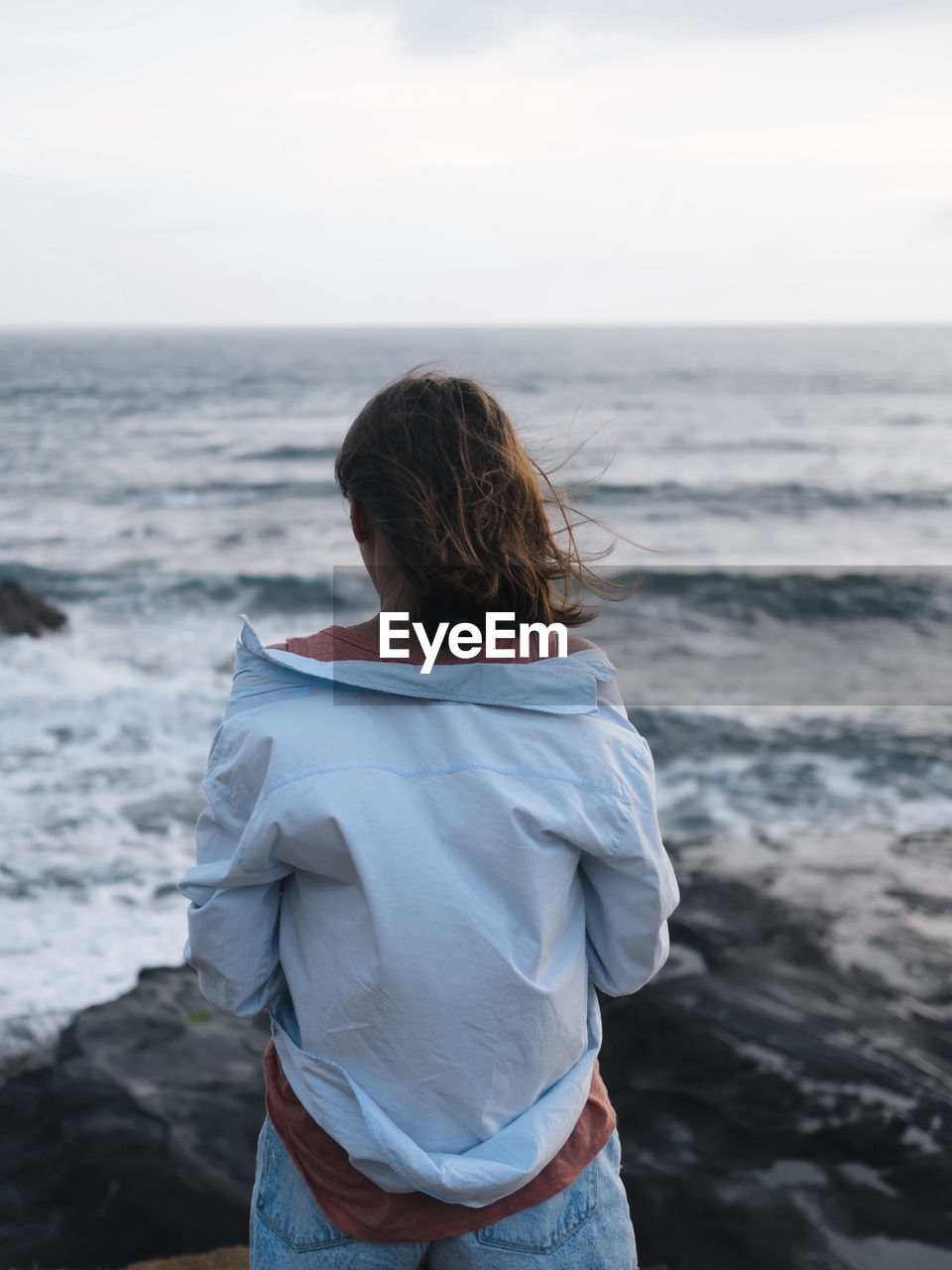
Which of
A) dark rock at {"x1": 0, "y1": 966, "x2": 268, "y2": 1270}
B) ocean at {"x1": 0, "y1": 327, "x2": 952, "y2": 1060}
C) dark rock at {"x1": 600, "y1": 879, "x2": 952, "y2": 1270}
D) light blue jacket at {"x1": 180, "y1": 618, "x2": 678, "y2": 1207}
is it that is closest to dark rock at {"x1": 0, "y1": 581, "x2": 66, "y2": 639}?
ocean at {"x1": 0, "y1": 327, "x2": 952, "y2": 1060}

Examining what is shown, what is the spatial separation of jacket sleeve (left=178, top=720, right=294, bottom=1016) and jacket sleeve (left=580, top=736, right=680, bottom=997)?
40 cm

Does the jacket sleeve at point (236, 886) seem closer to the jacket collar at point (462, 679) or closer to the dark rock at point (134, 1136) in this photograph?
the jacket collar at point (462, 679)

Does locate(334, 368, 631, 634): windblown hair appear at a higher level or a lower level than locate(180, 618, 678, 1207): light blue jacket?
higher

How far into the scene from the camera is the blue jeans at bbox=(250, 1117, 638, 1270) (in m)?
1.18

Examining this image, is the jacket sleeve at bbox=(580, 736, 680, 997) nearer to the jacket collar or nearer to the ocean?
the jacket collar

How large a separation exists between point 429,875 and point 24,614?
1004 cm

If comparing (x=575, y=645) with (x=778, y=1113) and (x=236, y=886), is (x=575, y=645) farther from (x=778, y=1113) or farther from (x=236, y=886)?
(x=778, y=1113)

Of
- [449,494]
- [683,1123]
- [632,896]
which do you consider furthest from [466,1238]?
[683,1123]

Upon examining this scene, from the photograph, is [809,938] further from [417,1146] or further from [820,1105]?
[417,1146]

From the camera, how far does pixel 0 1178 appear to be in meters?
2.81

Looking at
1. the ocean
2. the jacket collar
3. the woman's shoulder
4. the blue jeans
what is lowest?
the ocean

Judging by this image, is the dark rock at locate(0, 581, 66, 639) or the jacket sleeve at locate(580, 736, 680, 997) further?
the dark rock at locate(0, 581, 66, 639)

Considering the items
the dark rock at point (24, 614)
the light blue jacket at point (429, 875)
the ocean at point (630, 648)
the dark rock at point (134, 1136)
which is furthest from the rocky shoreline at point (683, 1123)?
the dark rock at point (24, 614)

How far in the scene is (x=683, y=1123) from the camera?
306cm
